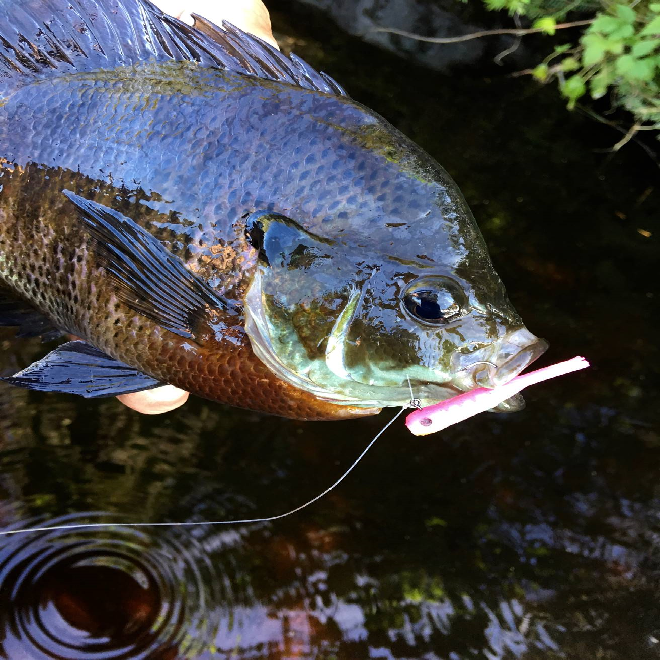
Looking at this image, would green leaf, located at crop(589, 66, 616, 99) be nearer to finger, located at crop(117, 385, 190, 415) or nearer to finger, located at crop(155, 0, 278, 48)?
finger, located at crop(155, 0, 278, 48)

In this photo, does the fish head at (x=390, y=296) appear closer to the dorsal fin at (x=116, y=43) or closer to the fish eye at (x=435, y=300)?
the fish eye at (x=435, y=300)

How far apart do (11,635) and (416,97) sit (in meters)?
4.46

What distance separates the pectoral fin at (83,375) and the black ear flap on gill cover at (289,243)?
1.97 feet

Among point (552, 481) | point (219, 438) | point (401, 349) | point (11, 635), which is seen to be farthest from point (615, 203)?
point (11, 635)

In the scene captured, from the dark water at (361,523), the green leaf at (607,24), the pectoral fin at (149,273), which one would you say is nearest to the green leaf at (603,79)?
the green leaf at (607,24)

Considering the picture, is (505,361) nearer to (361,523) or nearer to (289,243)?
(289,243)

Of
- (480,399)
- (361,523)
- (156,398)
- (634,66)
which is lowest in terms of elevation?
(361,523)

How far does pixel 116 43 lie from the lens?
5.74 feet

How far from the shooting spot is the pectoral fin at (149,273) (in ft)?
5.08

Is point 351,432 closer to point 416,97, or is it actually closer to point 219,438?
point 219,438

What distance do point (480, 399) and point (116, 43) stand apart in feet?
4.58

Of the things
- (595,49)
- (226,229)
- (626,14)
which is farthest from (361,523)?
(626,14)

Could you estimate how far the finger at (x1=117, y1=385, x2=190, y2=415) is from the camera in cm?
250

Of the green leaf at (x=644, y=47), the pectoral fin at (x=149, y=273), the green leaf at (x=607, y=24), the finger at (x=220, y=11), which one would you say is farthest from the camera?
the green leaf at (x=607, y=24)
